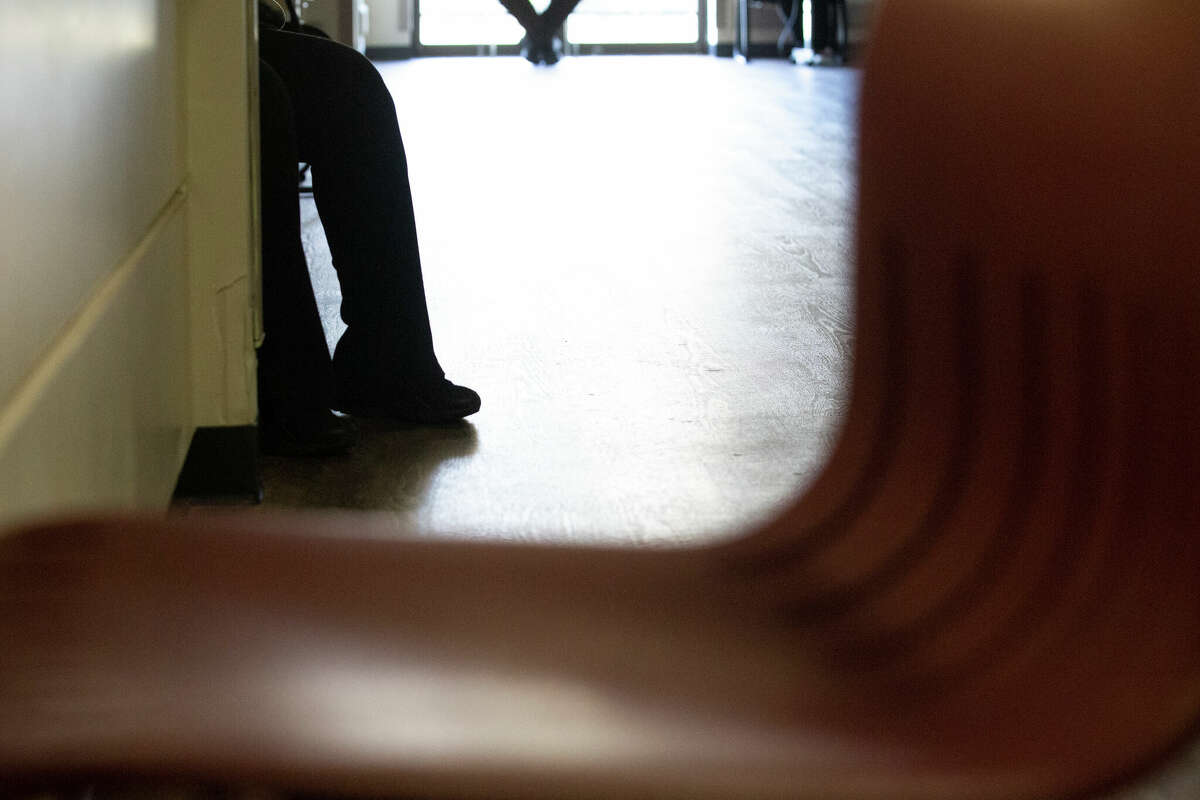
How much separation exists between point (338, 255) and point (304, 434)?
0.88 feet

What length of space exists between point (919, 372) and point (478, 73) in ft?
30.3

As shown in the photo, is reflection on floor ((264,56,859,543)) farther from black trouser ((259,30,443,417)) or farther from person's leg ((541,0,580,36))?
person's leg ((541,0,580,36))

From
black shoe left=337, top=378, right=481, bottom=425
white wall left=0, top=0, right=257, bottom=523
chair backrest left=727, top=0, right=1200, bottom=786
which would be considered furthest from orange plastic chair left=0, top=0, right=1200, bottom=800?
black shoe left=337, top=378, right=481, bottom=425

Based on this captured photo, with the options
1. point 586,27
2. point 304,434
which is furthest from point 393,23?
point 304,434

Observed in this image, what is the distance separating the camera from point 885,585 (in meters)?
0.74

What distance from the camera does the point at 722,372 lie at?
104 inches

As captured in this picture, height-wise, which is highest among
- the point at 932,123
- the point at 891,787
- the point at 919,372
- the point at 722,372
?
the point at 932,123

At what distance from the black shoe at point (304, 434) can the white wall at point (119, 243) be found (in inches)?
8.0

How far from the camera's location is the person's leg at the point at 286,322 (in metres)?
2.04

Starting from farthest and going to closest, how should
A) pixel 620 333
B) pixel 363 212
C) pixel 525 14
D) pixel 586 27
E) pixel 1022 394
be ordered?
pixel 586 27, pixel 525 14, pixel 620 333, pixel 363 212, pixel 1022 394

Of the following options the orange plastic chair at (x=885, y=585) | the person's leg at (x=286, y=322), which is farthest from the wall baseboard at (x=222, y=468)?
the orange plastic chair at (x=885, y=585)

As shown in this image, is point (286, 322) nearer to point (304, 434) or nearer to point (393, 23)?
point (304, 434)

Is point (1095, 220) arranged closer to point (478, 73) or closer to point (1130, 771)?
point (1130, 771)

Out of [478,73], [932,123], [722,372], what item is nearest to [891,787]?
[932,123]
